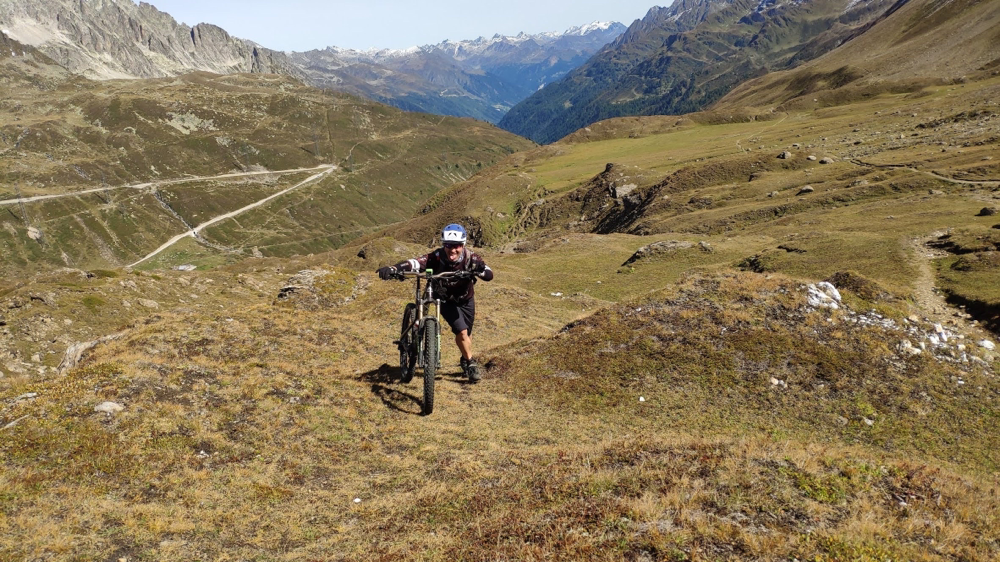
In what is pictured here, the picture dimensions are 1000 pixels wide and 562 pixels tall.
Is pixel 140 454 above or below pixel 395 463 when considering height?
above

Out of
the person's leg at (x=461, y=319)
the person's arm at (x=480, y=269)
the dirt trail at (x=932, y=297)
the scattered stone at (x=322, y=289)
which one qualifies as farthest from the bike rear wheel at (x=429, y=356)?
the dirt trail at (x=932, y=297)

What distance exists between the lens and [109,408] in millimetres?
11297

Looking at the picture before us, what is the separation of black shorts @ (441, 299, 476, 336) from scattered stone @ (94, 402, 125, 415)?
27.6ft

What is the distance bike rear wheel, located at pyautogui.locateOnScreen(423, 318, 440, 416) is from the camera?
529 inches

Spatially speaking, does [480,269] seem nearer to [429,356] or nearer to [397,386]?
[429,356]

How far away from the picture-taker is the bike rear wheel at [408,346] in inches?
572

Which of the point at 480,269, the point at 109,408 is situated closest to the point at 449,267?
the point at 480,269

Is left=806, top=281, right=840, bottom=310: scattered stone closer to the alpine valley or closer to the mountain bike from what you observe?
the alpine valley

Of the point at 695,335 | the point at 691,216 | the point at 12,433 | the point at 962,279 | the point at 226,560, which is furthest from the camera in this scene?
the point at 691,216

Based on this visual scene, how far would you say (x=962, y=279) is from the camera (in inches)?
1124

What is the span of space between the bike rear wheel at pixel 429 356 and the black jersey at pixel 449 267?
109 cm

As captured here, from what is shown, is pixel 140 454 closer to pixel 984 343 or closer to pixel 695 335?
pixel 695 335

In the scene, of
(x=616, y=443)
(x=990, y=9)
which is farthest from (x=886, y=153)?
(x=990, y=9)

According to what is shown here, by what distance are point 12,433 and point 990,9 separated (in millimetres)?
276836
